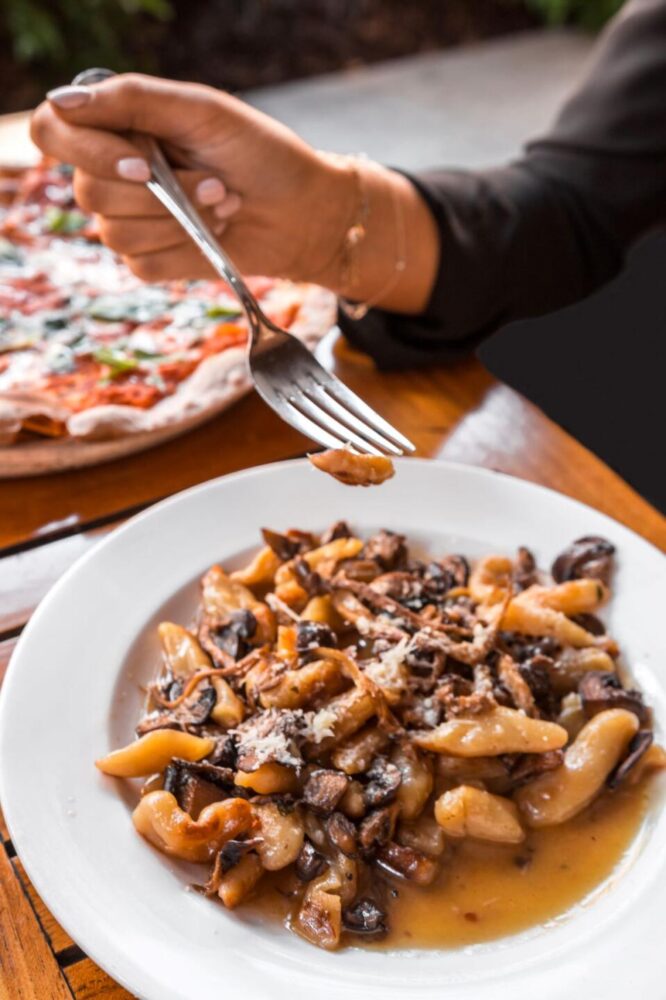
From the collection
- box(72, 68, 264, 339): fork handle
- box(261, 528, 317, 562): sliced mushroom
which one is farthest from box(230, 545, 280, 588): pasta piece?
box(72, 68, 264, 339): fork handle

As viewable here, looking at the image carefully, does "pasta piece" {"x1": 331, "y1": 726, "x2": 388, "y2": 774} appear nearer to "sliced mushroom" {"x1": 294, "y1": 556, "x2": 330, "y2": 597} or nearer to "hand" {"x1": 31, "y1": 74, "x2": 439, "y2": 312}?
"sliced mushroom" {"x1": 294, "y1": 556, "x2": 330, "y2": 597}

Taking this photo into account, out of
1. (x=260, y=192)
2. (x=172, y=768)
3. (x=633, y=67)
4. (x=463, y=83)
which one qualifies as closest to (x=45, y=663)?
(x=172, y=768)

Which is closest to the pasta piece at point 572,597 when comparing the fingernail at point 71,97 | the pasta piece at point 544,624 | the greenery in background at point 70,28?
the pasta piece at point 544,624

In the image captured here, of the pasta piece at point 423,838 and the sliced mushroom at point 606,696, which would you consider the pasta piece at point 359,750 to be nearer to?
the pasta piece at point 423,838

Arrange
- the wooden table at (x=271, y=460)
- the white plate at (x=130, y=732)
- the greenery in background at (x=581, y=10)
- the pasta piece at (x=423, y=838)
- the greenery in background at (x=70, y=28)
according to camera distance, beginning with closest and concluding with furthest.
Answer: the white plate at (x=130, y=732), the pasta piece at (x=423, y=838), the wooden table at (x=271, y=460), the greenery in background at (x=70, y=28), the greenery in background at (x=581, y=10)

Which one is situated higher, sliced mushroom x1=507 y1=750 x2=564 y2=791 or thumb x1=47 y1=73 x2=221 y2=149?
thumb x1=47 y1=73 x2=221 y2=149
